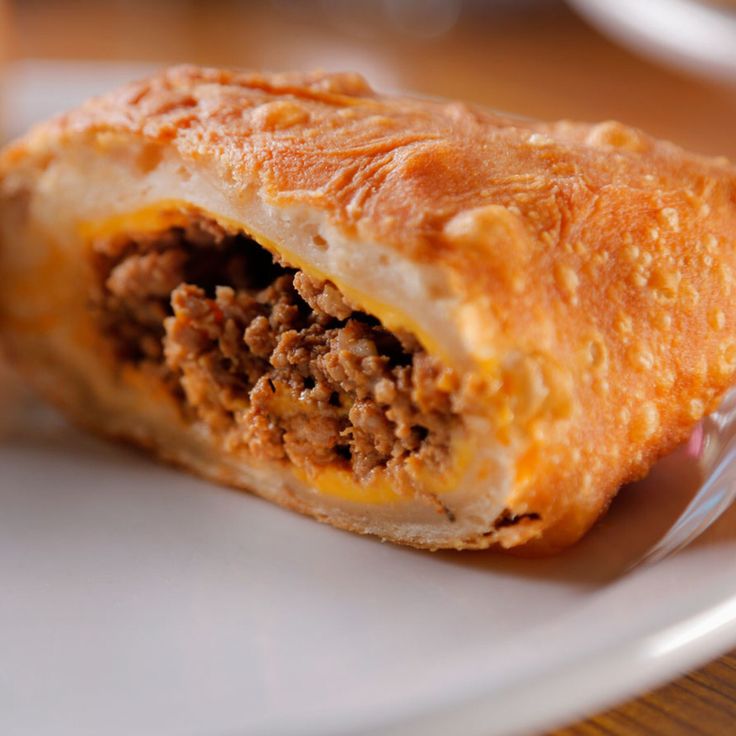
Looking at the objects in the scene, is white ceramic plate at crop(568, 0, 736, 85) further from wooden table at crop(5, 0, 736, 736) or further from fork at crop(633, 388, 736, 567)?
fork at crop(633, 388, 736, 567)

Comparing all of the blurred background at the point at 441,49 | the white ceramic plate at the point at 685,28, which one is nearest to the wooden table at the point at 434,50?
the blurred background at the point at 441,49

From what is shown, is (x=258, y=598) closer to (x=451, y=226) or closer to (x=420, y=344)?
(x=420, y=344)

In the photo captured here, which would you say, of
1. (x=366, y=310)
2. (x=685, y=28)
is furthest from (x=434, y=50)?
(x=366, y=310)

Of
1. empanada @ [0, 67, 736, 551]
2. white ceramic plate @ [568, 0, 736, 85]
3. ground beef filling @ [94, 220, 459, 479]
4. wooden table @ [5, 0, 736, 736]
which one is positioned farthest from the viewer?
wooden table @ [5, 0, 736, 736]

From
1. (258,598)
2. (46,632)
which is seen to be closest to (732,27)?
(258,598)

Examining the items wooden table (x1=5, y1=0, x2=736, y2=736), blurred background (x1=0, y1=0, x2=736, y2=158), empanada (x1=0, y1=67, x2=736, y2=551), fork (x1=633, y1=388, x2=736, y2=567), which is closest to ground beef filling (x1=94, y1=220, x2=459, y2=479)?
empanada (x1=0, y1=67, x2=736, y2=551)

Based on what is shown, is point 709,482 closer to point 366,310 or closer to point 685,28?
point 366,310

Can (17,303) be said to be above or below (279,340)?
below
